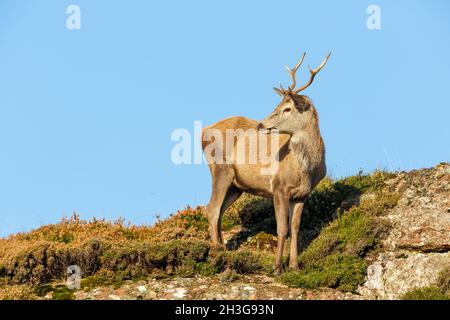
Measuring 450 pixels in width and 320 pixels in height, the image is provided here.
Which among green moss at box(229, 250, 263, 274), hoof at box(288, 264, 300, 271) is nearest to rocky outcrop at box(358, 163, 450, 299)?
hoof at box(288, 264, 300, 271)

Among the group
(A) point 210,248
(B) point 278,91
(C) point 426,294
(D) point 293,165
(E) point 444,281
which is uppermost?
(B) point 278,91

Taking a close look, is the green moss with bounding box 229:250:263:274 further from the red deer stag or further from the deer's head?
the deer's head

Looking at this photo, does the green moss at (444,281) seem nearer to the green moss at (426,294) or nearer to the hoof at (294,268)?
the green moss at (426,294)

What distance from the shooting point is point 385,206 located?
15.4m

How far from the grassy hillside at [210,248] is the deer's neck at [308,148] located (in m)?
1.35

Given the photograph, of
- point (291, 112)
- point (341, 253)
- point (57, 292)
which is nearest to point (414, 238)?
point (341, 253)

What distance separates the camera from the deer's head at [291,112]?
46.2 ft

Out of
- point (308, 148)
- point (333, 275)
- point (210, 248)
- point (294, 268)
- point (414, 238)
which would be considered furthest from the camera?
point (308, 148)

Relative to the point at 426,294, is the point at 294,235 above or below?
above

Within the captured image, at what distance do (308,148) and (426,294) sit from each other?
341 cm

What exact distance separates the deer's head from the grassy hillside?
2062mm

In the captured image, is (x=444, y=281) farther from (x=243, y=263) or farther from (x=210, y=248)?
(x=210, y=248)

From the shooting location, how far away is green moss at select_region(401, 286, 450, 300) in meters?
Answer: 11.9

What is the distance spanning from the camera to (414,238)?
1402 centimetres
